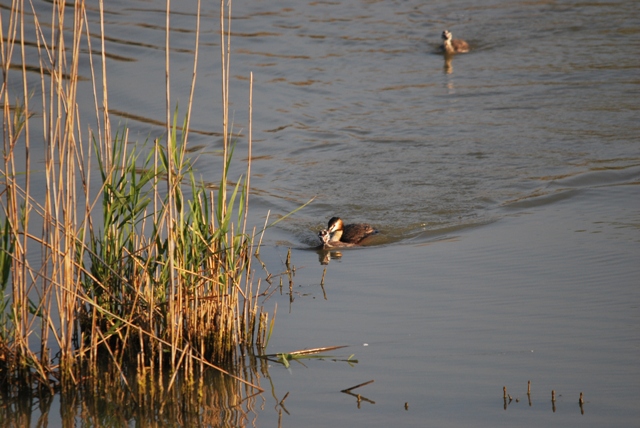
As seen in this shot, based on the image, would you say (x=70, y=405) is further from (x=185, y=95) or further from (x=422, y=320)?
(x=185, y=95)

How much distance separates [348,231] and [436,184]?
7.02ft

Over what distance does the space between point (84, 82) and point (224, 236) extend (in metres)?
10.3

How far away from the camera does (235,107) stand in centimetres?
1377

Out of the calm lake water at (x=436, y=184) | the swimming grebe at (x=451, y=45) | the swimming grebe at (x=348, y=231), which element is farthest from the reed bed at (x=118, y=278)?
the swimming grebe at (x=451, y=45)

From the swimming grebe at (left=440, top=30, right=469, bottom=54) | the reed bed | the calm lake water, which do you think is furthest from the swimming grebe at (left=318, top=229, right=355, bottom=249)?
the swimming grebe at (left=440, top=30, right=469, bottom=54)

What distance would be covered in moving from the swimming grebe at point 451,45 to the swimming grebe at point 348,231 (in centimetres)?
881

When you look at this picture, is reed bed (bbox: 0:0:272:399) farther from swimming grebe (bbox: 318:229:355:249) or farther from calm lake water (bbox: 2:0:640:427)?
swimming grebe (bbox: 318:229:355:249)

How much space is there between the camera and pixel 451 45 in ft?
56.1

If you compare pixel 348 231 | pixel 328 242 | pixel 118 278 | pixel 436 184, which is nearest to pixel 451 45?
pixel 436 184

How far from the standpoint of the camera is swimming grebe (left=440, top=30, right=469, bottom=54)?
17.1 metres

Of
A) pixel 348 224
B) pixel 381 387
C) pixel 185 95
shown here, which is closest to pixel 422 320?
pixel 381 387

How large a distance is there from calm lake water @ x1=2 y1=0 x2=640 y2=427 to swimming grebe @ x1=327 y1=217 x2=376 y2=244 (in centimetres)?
26

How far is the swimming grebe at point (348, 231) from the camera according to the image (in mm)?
9164

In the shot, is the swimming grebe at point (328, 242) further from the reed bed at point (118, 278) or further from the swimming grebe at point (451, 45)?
the swimming grebe at point (451, 45)
